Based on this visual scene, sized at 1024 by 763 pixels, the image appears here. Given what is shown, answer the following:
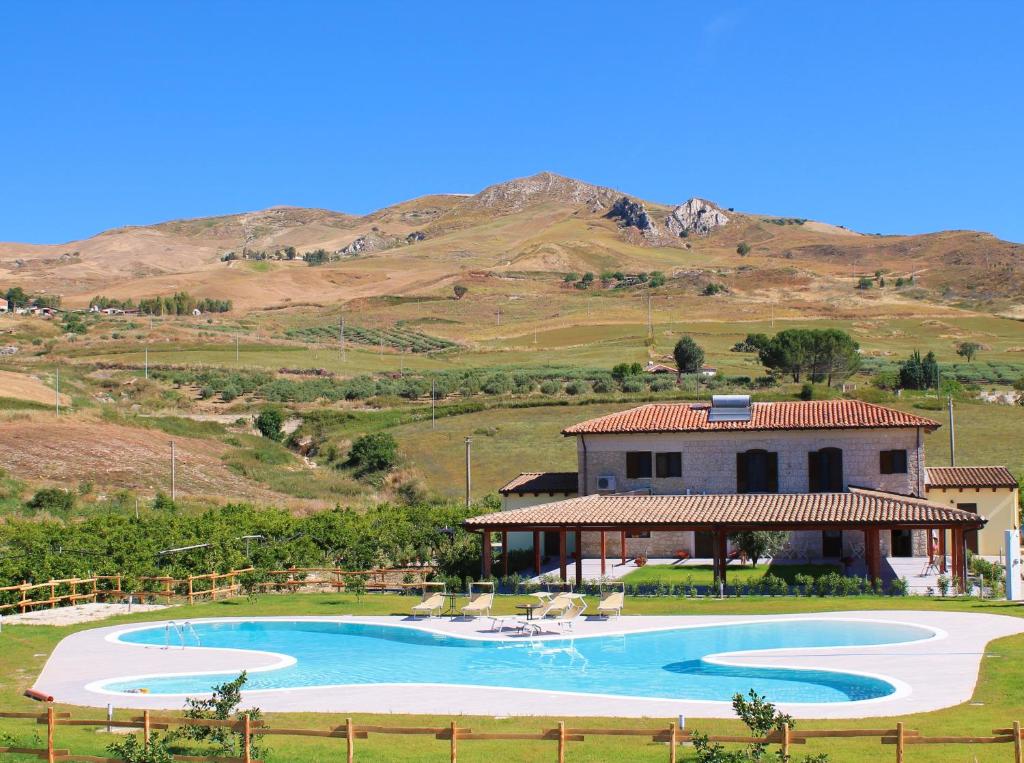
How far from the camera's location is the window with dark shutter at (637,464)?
36.5 metres

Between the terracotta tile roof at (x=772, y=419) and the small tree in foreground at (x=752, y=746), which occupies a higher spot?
the terracotta tile roof at (x=772, y=419)

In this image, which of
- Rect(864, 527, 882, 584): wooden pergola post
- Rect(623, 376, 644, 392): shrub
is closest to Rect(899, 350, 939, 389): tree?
Rect(623, 376, 644, 392): shrub

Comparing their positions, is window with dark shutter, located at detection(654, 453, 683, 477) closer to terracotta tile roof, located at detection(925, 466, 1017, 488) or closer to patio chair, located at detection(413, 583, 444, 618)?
terracotta tile roof, located at detection(925, 466, 1017, 488)

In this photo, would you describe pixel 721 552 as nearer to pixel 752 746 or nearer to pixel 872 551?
pixel 872 551

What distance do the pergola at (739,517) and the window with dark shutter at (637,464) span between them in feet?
10.6

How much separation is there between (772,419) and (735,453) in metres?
1.52

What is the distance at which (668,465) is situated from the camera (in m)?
36.3

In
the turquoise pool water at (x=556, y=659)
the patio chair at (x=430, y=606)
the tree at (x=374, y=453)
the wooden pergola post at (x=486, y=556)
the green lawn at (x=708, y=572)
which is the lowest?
the turquoise pool water at (x=556, y=659)

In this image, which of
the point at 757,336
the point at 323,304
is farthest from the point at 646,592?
the point at 323,304

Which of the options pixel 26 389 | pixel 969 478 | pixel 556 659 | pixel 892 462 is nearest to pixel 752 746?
pixel 556 659

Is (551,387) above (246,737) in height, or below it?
above

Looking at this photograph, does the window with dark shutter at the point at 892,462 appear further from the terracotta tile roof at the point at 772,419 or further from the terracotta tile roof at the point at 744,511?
the terracotta tile roof at the point at 744,511

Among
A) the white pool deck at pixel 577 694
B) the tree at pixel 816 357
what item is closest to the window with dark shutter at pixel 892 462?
the white pool deck at pixel 577 694

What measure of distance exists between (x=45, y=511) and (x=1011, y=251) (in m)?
177
